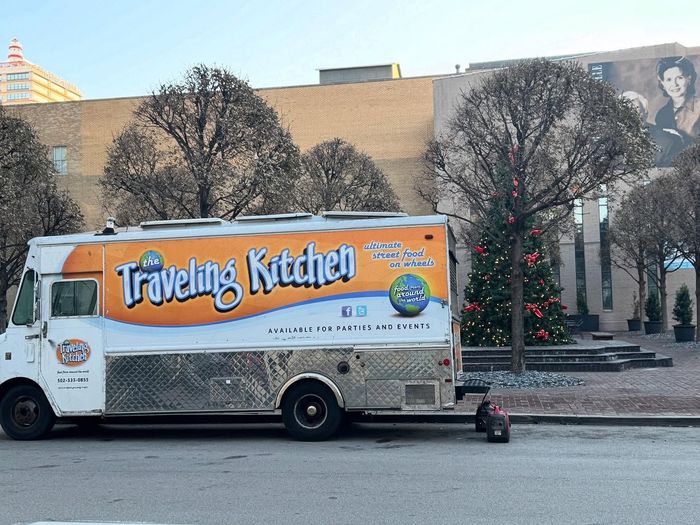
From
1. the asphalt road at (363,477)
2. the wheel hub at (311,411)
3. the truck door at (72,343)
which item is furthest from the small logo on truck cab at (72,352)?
the wheel hub at (311,411)

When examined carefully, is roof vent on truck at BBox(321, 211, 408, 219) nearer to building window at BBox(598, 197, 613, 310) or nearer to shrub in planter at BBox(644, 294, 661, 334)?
shrub in planter at BBox(644, 294, 661, 334)

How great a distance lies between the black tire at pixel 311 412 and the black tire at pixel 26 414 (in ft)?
11.8

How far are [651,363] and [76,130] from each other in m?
44.7

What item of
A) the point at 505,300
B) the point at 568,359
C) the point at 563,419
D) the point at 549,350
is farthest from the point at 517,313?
the point at 505,300

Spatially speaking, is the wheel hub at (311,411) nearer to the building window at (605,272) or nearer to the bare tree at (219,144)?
the bare tree at (219,144)

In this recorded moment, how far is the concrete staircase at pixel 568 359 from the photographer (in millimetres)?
18891

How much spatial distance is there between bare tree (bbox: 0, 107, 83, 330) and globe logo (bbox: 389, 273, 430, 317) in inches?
416

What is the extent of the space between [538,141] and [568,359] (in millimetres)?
6642

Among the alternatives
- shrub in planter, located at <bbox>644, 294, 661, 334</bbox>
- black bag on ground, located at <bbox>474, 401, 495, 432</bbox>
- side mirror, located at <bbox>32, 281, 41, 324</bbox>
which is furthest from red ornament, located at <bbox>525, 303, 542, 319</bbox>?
shrub in planter, located at <bbox>644, 294, 661, 334</bbox>

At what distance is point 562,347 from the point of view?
65.6ft

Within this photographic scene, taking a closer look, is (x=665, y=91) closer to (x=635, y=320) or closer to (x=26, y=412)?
(x=635, y=320)

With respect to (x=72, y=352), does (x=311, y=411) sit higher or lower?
lower

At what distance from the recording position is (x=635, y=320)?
3994 centimetres

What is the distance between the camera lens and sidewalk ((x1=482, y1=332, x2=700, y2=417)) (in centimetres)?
1208
